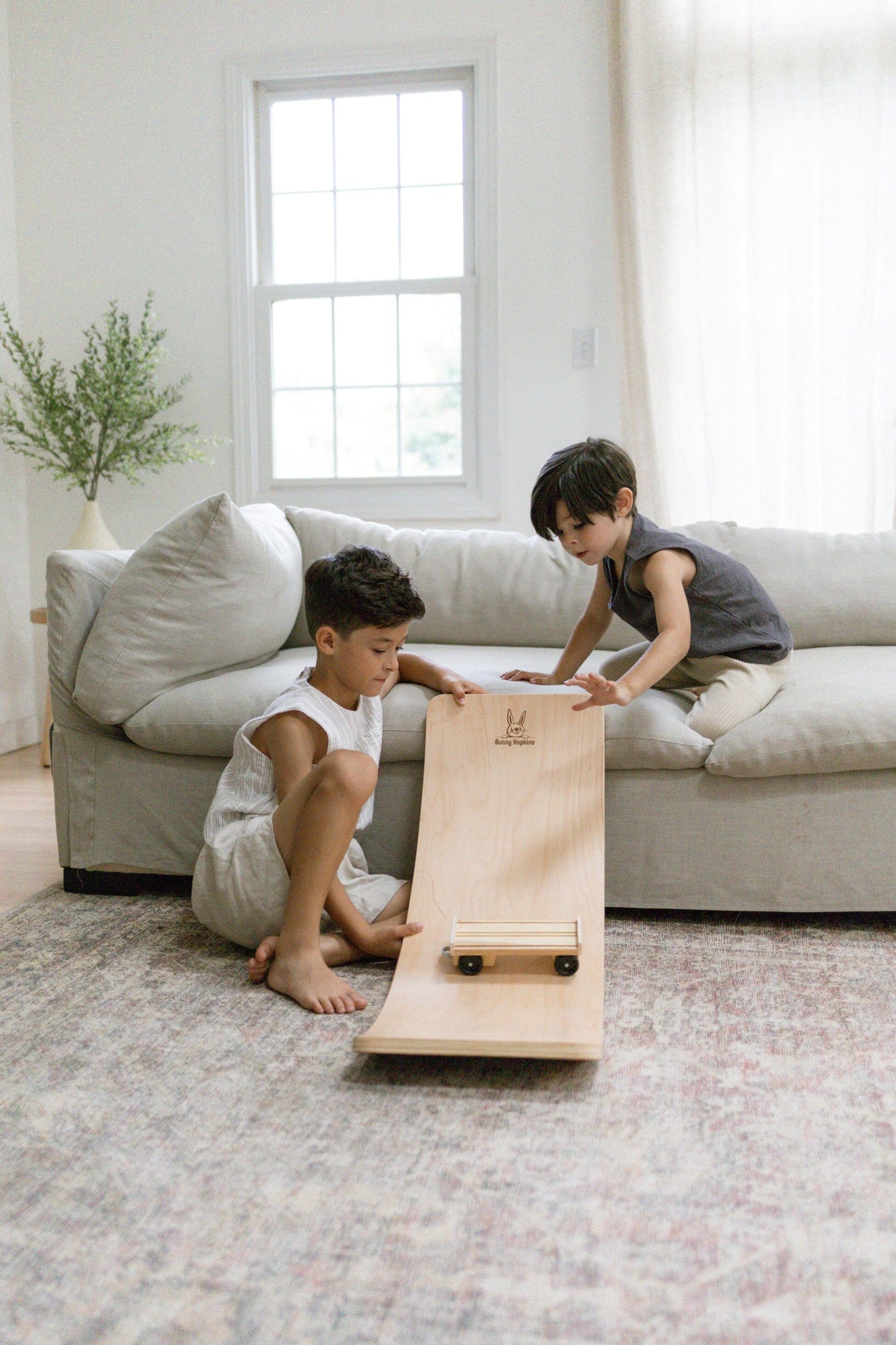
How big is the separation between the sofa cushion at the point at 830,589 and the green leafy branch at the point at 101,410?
6.40ft

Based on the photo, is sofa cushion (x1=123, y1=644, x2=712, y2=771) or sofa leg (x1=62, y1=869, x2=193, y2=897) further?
sofa leg (x1=62, y1=869, x2=193, y2=897)

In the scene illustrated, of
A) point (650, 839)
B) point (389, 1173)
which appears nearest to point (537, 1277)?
point (389, 1173)

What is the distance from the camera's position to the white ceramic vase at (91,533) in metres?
3.55

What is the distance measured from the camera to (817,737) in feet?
6.13

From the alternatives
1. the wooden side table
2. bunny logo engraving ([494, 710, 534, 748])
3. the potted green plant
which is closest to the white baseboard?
the wooden side table

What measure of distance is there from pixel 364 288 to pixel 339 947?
2717 millimetres

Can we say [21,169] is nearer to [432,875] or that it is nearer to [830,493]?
[830,493]

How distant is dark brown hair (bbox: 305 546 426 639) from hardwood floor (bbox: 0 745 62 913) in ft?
2.93

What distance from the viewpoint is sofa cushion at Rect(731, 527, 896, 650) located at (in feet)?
8.29

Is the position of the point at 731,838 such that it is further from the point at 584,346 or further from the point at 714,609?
the point at 584,346

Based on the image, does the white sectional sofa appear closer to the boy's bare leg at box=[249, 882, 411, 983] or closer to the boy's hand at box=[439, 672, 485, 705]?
the boy's hand at box=[439, 672, 485, 705]

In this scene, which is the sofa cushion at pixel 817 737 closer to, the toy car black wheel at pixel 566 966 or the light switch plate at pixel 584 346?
the toy car black wheel at pixel 566 966

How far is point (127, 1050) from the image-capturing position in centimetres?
149

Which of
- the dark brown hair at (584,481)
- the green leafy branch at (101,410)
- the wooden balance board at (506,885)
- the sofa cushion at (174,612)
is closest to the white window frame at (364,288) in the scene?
the green leafy branch at (101,410)
